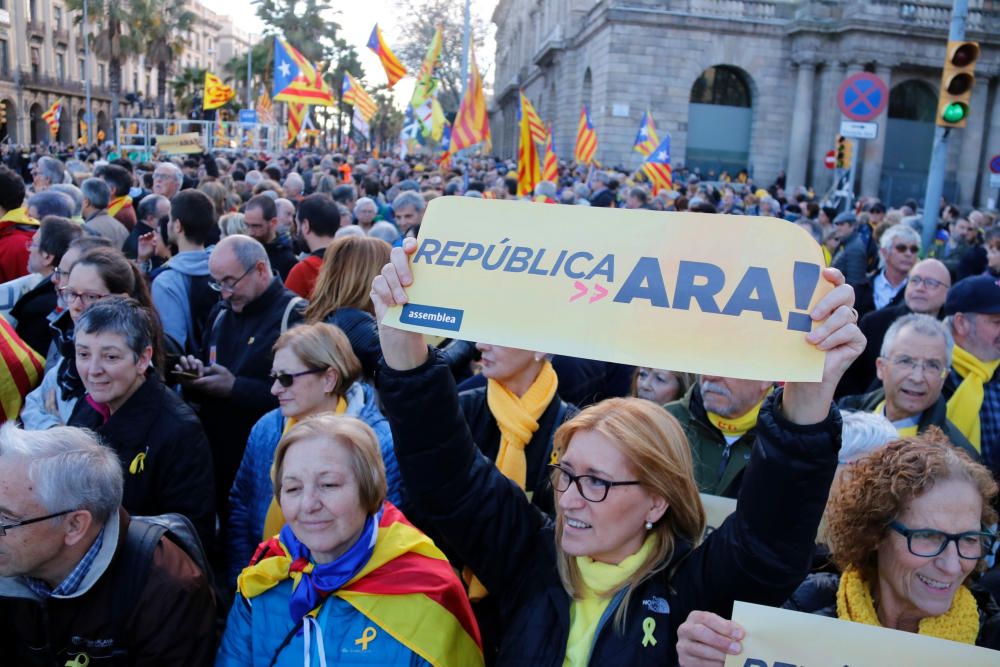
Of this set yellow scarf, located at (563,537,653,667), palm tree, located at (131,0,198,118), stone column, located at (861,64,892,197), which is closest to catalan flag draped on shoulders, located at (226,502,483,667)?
yellow scarf, located at (563,537,653,667)

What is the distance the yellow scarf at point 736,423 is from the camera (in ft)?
10.1

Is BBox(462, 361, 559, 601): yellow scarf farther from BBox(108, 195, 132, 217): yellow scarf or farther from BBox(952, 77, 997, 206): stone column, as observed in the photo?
BBox(952, 77, 997, 206): stone column

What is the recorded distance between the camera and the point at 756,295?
176 centimetres

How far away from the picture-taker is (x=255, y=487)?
341cm

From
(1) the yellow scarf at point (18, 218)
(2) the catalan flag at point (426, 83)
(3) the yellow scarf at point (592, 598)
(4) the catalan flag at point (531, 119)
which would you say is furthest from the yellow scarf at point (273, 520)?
(2) the catalan flag at point (426, 83)

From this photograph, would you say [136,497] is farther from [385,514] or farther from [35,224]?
[35,224]

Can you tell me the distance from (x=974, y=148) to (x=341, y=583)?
111 feet

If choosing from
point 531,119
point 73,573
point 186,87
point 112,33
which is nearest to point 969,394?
point 73,573

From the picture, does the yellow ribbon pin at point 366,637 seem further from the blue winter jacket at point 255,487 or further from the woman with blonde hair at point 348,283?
the woman with blonde hair at point 348,283

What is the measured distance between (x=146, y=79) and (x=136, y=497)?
8120 cm

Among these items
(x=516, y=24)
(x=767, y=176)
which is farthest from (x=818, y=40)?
→ (x=516, y=24)

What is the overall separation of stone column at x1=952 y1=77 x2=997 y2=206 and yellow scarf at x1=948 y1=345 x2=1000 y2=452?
30255 millimetres

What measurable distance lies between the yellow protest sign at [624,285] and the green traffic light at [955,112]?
8175mm

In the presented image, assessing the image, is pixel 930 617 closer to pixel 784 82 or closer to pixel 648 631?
pixel 648 631
